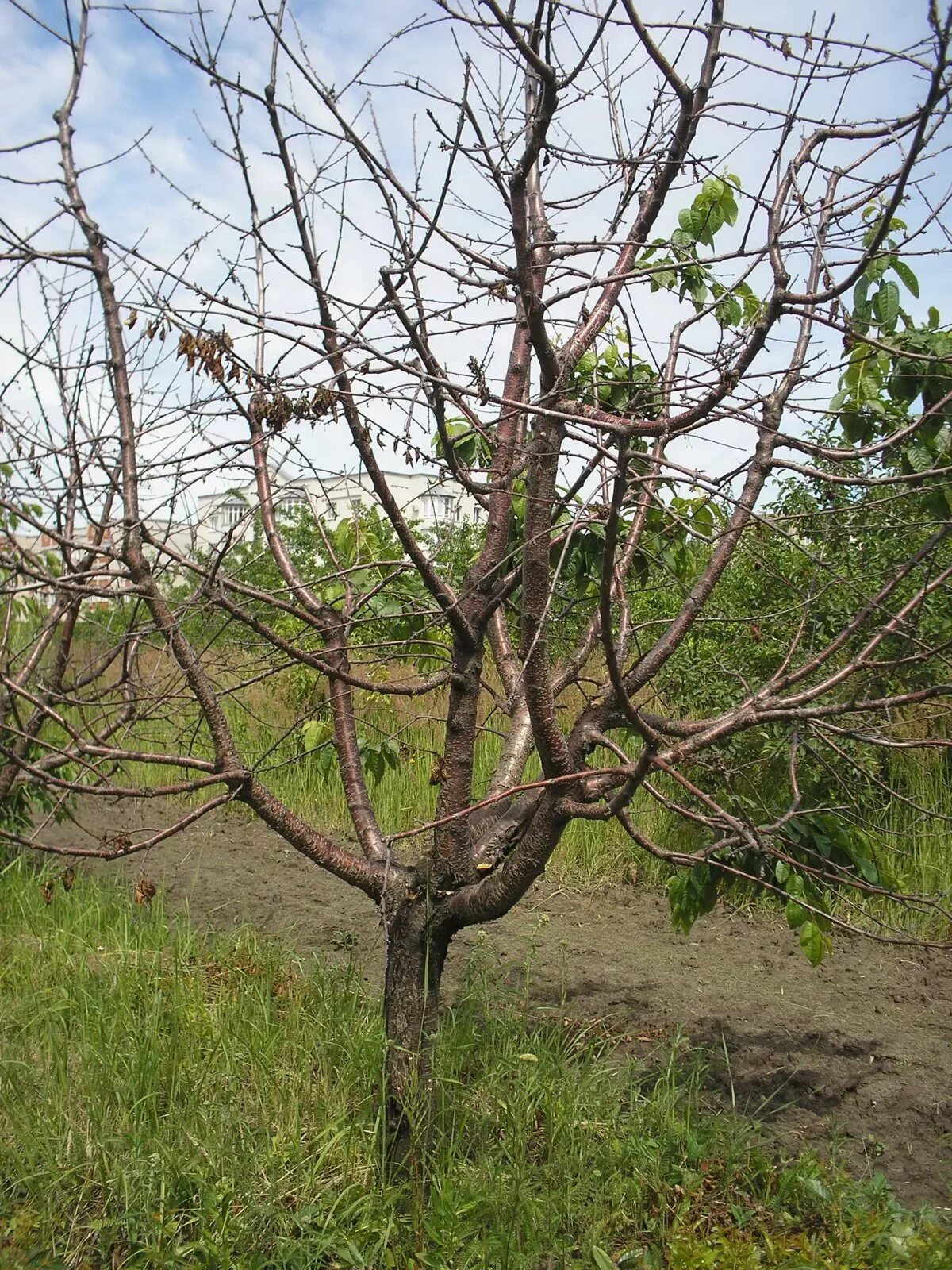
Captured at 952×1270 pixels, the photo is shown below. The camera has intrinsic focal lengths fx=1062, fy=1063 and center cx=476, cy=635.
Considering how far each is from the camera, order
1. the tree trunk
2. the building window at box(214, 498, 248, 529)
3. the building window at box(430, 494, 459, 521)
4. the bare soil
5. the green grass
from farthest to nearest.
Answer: the bare soil < the building window at box(430, 494, 459, 521) < the building window at box(214, 498, 248, 529) < the tree trunk < the green grass

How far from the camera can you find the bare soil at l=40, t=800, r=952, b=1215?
10.1ft

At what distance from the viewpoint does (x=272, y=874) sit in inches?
228

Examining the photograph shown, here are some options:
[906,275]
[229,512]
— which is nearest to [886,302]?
[906,275]

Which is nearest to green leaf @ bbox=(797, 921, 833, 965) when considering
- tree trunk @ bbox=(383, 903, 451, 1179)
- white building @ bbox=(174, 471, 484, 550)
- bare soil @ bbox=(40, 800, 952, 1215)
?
bare soil @ bbox=(40, 800, 952, 1215)

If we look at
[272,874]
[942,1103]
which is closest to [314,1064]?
[942,1103]

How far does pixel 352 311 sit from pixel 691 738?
1.29 meters

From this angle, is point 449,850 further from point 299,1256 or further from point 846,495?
point 846,495

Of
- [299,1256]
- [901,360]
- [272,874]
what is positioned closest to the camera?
[299,1256]

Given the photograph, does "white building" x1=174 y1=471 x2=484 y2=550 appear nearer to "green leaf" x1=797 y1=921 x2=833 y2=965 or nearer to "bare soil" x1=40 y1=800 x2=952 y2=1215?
"bare soil" x1=40 y1=800 x2=952 y2=1215

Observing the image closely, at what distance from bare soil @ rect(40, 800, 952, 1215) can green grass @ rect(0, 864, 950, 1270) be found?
215 millimetres

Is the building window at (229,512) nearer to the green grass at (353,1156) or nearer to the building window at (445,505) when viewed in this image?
the building window at (445,505)

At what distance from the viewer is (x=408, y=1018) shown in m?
2.62

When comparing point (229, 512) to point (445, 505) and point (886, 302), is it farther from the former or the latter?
point (886, 302)

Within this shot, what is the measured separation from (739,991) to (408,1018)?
1845 millimetres
